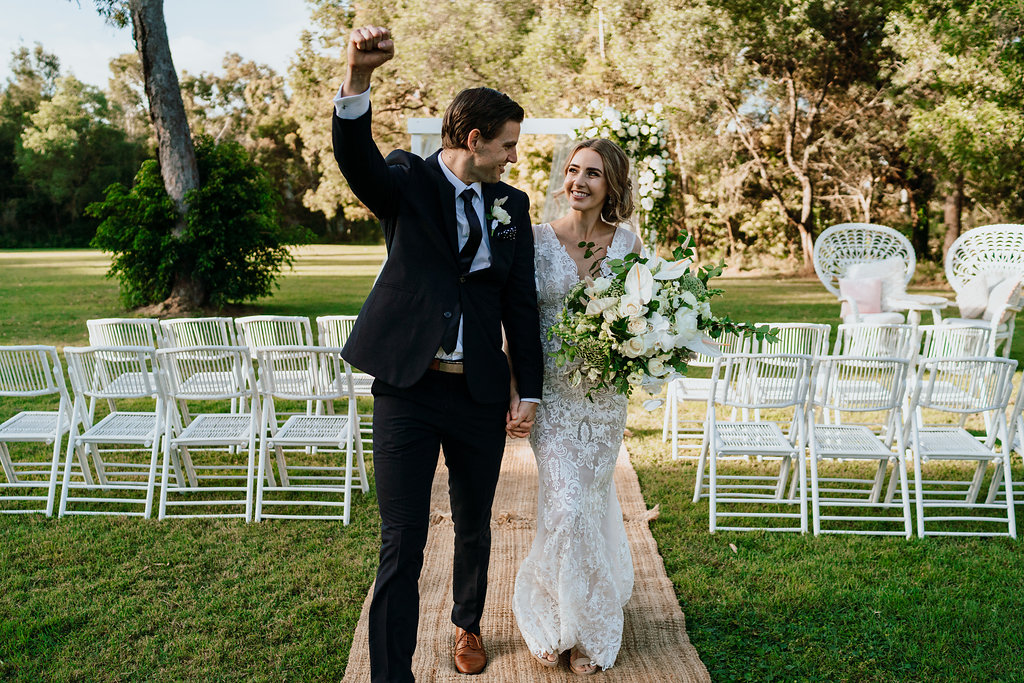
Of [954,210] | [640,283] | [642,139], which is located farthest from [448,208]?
[954,210]

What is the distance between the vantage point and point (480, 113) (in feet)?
8.63

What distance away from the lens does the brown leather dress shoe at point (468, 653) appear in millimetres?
3223

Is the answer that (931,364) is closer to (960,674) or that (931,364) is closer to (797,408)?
(797,408)

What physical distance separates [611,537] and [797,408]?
2329mm

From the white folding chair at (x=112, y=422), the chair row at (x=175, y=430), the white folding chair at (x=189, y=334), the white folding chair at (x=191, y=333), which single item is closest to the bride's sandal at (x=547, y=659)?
the chair row at (x=175, y=430)

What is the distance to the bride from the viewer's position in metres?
3.18

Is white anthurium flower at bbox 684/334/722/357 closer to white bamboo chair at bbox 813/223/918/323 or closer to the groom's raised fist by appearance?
the groom's raised fist

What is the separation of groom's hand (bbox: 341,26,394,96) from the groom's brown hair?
41 centimetres

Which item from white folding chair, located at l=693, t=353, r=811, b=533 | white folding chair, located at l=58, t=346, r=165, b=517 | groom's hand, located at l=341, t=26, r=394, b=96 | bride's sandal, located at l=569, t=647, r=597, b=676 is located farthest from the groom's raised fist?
white folding chair, located at l=58, t=346, r=165, b=517

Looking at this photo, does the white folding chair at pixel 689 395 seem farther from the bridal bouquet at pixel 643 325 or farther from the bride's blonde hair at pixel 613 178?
the bridal bouquet at pixel 643 325

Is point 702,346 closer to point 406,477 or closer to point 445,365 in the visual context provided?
point 445,365

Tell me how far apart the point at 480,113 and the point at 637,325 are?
897 millimetres

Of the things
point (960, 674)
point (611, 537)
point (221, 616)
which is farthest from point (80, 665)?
point (960, 674)

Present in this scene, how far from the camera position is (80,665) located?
3291 millimetres
